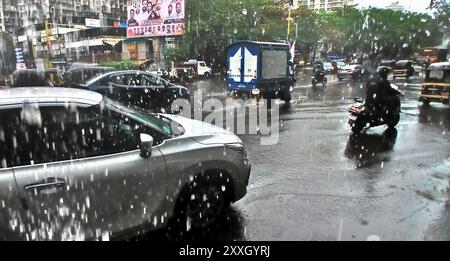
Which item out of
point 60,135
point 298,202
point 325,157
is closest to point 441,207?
point 298,202

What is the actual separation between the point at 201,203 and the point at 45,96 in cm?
185

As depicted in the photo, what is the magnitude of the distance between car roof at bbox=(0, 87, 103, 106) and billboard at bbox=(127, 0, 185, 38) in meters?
28.0

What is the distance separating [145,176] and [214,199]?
959 mm

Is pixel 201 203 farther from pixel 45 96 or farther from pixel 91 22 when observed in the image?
pixel 91 22

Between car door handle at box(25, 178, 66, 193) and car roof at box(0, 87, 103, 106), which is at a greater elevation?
car roof at box(0, 87, 103, 106)

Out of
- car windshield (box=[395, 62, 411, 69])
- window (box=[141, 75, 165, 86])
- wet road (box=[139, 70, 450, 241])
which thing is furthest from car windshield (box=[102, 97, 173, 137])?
car windshield (box=[395, 62, 411, 69])

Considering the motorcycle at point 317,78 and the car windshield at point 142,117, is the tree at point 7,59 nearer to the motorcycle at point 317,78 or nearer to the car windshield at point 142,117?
the motorcycle at point 317,78

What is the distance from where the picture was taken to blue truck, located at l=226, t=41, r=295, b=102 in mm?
15211

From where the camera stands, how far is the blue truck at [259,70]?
49.9ft

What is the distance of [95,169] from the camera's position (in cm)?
323

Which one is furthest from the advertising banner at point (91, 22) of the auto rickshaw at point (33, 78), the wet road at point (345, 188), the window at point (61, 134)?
the window at point (61, 134)

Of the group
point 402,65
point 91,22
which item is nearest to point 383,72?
point 402,65

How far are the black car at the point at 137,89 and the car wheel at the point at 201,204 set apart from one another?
25.0 ft

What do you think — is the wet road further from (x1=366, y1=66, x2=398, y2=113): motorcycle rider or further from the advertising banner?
the advertising banner
